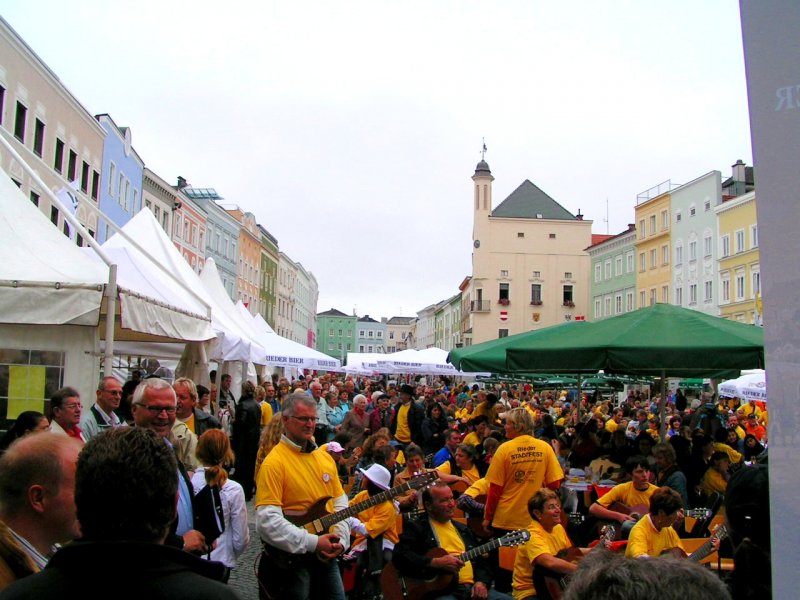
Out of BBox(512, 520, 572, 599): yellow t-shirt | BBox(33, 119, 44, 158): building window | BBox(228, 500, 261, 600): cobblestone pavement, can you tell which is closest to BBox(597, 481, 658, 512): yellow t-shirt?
BBox(512, 520, 572, 599): yellow t-shirt

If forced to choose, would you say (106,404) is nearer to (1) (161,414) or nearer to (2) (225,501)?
(2) (225,501)

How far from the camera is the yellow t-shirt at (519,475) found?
7074 millimetres

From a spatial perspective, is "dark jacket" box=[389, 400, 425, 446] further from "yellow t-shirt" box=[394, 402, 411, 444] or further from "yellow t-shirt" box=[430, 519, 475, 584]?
"yellow t-shirt" box=[430, 519, 475, 584]

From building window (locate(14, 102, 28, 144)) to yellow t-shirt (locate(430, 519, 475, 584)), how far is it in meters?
24.7

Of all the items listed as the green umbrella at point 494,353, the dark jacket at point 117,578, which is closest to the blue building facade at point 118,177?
the green umbrella at point 494,353

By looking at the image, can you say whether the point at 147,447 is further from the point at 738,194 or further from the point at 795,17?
the point at 738,194

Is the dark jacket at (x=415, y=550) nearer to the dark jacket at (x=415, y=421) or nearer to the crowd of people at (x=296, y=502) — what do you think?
the crowd of people at (x=296, y=502)

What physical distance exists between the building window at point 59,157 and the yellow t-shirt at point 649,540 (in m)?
28.5

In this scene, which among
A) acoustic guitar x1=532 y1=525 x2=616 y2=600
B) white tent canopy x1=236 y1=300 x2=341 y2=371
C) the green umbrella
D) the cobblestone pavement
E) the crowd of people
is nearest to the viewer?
the crowd of people

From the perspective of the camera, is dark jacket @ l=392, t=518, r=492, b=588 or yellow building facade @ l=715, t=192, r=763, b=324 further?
yellow building facade @ l=715, t=192, r=763, b=324

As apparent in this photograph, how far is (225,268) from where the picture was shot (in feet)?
220

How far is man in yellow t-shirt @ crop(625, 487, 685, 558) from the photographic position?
19.5ft

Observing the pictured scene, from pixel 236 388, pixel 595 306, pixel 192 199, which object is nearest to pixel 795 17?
pixel 236 388

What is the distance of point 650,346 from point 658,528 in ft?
9.53
